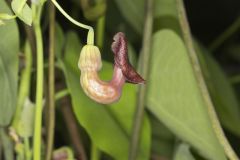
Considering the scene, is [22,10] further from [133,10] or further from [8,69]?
[133,10]

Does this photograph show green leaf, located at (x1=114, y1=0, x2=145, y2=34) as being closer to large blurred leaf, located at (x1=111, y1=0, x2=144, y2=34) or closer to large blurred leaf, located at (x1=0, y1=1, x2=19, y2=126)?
large blurred leaf, located at (x1=111, y1=0, x2=144, y2=34)

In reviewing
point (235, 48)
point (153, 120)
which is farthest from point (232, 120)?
point (235, 48)

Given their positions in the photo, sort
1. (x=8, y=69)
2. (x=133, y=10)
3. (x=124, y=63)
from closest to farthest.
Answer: (x=124, y=63) < (x=8, y=69) < (x=133, y=10)

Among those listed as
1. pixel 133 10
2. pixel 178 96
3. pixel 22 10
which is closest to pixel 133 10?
pixel 133 10

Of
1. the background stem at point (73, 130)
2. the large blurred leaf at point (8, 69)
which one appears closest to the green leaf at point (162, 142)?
the background stem at point (73, 130)

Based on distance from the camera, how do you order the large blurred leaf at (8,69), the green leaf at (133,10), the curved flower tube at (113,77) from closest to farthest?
the curved flower tube at (113,77), the large blurred leaf at (8,69), the green leaf at (133,10)

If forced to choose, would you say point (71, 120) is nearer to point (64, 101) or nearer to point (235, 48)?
point (64, 101)

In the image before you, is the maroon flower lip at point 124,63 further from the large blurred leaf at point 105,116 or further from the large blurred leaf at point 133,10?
the large blurred leaf at point 133,10

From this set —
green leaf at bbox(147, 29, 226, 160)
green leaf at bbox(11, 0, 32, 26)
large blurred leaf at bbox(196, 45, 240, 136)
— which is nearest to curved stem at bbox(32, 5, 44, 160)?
green leaf at bbox(11, 0, 32, 26)
